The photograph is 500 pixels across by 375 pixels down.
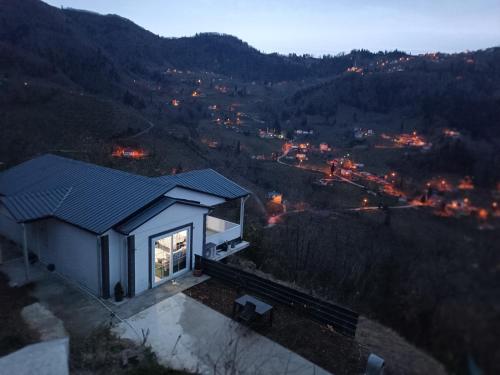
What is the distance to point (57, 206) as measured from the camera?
12188 millimetres

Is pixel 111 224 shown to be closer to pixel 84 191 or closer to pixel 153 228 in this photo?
pixel 153 228

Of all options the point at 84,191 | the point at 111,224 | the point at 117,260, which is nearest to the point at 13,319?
the point at 117,260

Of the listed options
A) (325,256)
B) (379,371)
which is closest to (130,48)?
(325,256)

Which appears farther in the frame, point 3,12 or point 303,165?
point 3,12

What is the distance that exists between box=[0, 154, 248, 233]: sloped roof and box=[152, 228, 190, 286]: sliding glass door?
5.42 feet

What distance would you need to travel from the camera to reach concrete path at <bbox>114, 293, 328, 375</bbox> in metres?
8.13

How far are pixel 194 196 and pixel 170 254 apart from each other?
8.85 feet

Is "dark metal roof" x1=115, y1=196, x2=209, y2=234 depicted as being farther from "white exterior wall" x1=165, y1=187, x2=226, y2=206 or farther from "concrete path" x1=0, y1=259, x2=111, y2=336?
"concrete path" x1=0, y1=259, x2=111, y2=336

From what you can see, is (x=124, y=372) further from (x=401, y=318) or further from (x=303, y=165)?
(x=303, y=165)

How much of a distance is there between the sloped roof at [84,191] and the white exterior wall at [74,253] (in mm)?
513

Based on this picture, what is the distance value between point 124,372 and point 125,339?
148cm

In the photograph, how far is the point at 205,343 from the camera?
29.3 feet

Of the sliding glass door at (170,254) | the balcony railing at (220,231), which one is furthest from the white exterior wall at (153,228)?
the balcony railing at (220,231)

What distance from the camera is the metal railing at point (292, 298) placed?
9.64 meters
